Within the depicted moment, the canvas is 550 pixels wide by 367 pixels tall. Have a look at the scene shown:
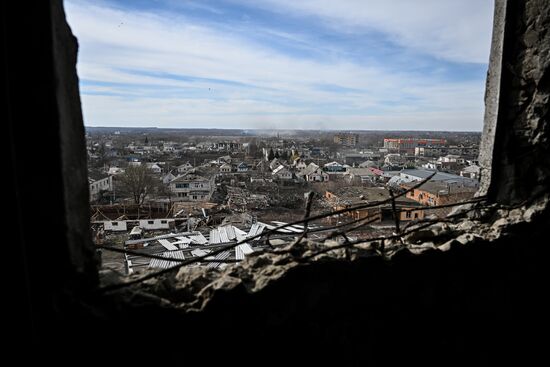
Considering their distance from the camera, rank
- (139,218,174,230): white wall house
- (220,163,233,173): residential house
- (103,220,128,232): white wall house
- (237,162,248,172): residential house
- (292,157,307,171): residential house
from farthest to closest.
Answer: (237,162,248,172): residential house, (220,163,233,173): residential house, (292,157,307,171): residential house, (139,218,174,230): white wall house, (103,220,128,232): white wall house

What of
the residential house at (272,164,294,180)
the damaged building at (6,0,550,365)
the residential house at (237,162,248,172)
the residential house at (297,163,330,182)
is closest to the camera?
the damaged building at (6,0,550,365)

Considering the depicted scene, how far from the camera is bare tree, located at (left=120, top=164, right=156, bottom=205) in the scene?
4285 millimetres

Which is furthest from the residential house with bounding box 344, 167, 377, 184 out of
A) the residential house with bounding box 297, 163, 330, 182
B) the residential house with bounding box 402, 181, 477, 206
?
the residential house with bounding box 402, 181, 477, 206

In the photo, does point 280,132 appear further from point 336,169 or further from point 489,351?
point 489,351

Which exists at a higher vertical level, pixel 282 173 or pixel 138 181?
pixel 138 181

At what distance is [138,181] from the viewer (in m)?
4.52

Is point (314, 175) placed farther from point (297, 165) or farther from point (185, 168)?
point (185, 168)

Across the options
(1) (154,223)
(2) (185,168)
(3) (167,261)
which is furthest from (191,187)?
(3) (167,261)

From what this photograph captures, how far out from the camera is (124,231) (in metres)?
3.48

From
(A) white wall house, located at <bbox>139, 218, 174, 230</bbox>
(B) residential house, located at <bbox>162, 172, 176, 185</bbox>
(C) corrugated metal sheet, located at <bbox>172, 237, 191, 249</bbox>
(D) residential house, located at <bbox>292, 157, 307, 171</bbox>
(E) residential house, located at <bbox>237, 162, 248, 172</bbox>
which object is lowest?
(A) white wall house, located at <bbox>139, 218, 174, 230</bbox>

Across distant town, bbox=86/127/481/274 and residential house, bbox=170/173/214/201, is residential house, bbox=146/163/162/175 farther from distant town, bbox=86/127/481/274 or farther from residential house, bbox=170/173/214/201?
residential house, bbox=170/173/214/201

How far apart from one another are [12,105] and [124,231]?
2346 mm

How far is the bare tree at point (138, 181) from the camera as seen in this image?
4285mm

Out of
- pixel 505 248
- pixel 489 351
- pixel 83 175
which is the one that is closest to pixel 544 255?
pixel 505 248
